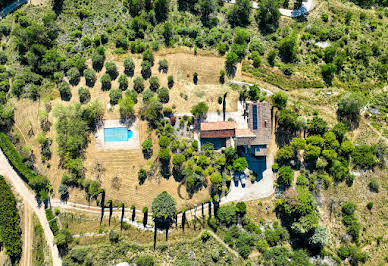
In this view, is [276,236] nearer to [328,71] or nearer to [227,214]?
[227,214]

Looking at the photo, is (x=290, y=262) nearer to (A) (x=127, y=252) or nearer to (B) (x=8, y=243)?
(A) (x=127, y=252)

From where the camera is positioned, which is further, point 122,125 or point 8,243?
point 122,125

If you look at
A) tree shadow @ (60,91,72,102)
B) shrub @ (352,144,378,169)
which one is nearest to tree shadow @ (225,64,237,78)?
shrub @ (352,144,378,169)

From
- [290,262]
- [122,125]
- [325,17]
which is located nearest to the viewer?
[290,262]

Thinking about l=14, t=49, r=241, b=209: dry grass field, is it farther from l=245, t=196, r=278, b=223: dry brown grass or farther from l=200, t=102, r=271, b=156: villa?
l=245, t=196, r=278, b=223: dry brown grass

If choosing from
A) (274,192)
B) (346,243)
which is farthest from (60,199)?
(346,243)

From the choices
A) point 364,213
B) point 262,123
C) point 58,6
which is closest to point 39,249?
point 262,123
